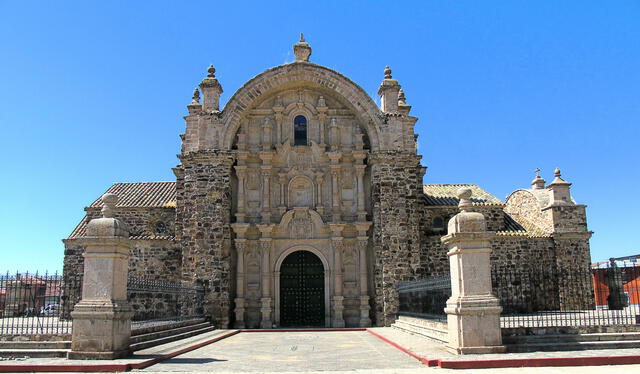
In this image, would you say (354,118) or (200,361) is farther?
(354,118)

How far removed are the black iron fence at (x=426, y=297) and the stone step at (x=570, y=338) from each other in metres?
1.86

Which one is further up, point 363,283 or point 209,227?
point 209,227

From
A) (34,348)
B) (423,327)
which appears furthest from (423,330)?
(34,348)

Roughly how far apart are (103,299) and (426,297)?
8.69m

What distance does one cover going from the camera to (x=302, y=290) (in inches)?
812

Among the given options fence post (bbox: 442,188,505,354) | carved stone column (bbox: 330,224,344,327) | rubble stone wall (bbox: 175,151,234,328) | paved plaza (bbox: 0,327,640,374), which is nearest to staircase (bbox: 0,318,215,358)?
paved plaza (bbox: 0,327,640,374)

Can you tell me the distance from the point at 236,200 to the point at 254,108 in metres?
3.61

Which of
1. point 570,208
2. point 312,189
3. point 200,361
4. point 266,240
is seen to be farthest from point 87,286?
point 570,208

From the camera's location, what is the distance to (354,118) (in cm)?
2175

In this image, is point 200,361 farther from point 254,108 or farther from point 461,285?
point 254,108

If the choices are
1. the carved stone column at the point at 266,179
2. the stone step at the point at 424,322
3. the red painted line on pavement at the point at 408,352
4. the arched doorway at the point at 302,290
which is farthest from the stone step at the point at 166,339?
the stone step at the point at 424,322

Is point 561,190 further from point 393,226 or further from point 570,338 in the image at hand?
point 570,338

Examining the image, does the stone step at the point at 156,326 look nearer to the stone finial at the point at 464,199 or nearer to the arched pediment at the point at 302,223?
the arched pediment at the point at 302,223

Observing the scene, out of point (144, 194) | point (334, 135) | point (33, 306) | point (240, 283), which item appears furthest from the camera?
point (144, 194)
